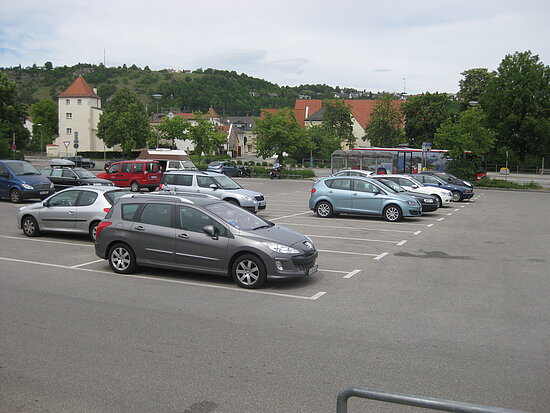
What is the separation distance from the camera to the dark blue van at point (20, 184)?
23.9 m

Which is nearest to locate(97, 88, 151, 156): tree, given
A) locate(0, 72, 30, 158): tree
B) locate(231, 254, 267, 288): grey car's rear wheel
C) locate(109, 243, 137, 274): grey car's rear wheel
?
locate(0, 72, 30, 158): tree

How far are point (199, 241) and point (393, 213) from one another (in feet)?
38.1

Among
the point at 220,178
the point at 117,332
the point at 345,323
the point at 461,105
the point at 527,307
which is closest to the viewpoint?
the point at 117,332

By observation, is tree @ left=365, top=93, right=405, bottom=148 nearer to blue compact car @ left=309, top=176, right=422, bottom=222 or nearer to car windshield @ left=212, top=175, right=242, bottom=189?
blue compact car @ left=309, top=176, right=422, bottom=222

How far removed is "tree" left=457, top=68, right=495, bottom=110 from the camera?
79.4 metres

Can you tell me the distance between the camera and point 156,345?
20.7 feet

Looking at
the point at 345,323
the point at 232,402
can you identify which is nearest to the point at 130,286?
the point at 345,323

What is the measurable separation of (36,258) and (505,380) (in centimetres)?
1011

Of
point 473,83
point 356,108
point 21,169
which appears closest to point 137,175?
point 21,169

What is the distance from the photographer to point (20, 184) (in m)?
23.9

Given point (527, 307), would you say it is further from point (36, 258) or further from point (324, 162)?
point (324, 162)

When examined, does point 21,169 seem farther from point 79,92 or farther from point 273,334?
point 79,92

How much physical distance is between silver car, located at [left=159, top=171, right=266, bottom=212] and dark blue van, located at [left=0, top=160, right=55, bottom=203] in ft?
20.5

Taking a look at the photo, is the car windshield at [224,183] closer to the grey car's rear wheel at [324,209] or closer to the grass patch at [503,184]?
the grey car's rear wheel at [324,209]
